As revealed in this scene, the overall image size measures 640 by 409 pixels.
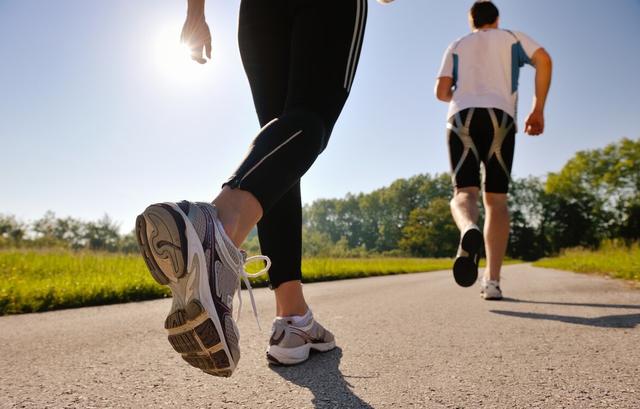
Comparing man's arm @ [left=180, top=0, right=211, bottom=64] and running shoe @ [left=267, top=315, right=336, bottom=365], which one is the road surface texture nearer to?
running shoe @ [left=267, top=315, right=336, bottom=365]

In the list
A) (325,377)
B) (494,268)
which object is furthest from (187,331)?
(494,268)

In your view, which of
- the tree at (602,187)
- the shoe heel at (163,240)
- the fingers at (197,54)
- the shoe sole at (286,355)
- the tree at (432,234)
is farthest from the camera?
the tree at (432,234)

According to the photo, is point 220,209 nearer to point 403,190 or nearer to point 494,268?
point 494,268

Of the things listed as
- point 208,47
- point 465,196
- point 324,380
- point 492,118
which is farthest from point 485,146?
point 324,380

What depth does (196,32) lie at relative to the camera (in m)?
1.63

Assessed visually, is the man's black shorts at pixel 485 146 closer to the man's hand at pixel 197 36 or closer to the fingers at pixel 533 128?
the fingers at pixel 533 128

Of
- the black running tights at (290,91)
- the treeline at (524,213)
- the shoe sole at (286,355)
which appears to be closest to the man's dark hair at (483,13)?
the black running tights at (290,91)

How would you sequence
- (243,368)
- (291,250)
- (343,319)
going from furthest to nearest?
(343,319) < (291,250) < (243,368)

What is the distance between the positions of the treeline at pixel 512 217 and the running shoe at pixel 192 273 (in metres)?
31.8

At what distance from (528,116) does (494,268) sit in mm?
1291

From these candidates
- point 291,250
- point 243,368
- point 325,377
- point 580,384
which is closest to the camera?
point 580,384

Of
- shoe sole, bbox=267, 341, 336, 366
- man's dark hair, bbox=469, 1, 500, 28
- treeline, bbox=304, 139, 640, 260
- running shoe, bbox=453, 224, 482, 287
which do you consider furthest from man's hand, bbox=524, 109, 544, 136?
treeline, bbox=304, 139, 640, 260

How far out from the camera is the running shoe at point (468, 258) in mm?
2307

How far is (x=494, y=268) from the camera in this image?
3.35 m
